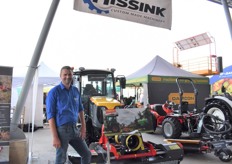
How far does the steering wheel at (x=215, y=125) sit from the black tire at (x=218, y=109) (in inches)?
15.2

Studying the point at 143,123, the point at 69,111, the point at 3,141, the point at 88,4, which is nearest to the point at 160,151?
the point at 143,123

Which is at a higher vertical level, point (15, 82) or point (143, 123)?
point (15, 82)

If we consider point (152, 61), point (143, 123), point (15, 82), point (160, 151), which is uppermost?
point (152, 61)

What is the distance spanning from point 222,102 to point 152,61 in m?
6.99

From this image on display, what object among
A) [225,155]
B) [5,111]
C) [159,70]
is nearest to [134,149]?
[225,155]

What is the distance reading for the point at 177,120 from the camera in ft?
23.9

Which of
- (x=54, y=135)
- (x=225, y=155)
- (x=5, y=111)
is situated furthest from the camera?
(x=225, y=155)

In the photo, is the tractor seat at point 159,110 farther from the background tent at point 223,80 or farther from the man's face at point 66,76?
the background tent at point 223,80

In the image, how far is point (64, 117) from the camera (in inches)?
131

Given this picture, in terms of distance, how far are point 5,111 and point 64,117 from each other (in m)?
1.66

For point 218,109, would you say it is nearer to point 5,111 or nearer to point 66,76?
point 66,76

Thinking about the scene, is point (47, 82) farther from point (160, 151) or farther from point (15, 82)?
point (160, 151)

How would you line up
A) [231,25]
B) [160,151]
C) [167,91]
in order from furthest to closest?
[167,91], [231,25], [160,151]

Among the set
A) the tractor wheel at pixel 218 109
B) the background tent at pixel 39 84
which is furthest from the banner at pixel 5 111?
the background tent at pixel 39 84
